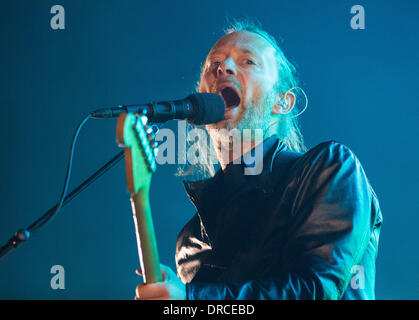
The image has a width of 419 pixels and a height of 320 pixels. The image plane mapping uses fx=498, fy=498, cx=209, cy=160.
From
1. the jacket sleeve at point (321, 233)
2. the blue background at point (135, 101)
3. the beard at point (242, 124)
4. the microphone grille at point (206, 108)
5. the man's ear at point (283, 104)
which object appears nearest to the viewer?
the jacket sleeve at point (321, 233)

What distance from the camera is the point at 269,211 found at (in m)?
1.46

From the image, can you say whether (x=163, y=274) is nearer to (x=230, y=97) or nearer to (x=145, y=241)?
(x=145, y=241)

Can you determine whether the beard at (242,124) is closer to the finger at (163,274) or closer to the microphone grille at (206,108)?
the microphone grille at (206,108)

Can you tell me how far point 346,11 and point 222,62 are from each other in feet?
2.50

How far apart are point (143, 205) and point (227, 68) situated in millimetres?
837

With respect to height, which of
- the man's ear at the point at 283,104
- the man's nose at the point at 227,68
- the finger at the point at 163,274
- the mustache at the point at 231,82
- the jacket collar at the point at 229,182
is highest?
the man's nose at the point at 227,68

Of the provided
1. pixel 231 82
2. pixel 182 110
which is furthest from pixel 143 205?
pixel 231 82

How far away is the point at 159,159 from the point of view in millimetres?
2342

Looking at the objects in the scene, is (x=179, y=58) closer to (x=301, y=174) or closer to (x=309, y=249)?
(x=301, y=174)

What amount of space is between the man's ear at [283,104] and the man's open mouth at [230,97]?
0.64 ft

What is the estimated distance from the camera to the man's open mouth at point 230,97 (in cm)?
176

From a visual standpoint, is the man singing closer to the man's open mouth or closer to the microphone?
the man's open mouth

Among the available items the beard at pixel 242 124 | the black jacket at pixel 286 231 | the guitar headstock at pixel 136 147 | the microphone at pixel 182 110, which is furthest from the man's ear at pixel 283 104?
the guitar headstock at pixel 136 147
